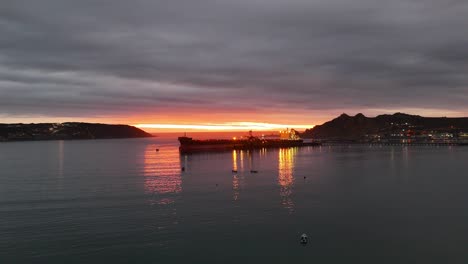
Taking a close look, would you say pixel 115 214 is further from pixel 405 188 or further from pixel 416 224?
pixel 405 188

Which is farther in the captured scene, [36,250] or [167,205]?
[167,205]

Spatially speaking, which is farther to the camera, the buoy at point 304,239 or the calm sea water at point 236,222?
the buoy at point 304,239

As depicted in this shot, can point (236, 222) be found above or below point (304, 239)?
above

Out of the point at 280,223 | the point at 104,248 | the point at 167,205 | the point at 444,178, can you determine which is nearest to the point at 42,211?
the point at 167,205

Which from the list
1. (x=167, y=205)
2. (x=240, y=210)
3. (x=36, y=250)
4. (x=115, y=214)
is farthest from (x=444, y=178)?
(x=36, y=250)

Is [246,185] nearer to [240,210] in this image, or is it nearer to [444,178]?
[240,210]

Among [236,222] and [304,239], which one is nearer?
[304,239]

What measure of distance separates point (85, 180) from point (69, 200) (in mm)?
23957

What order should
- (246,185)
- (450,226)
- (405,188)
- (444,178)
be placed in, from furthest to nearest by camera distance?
(444,178)
(246,185)
(405,188)
(450,226)

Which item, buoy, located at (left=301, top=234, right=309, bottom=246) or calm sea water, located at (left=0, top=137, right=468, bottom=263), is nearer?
calm sea water, located at (left=0, top=137, right=468, bottom=263)

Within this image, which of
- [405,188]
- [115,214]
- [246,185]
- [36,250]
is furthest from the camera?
[246,185]

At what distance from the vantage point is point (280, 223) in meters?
38.3

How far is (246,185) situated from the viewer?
65.9m

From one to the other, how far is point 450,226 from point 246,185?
34323 millimetres
